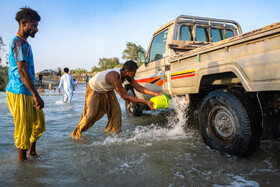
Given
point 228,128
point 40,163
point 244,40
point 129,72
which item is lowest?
point 40,163

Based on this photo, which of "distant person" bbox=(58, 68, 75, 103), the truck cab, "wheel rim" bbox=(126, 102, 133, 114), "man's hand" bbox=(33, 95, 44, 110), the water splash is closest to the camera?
"man's hand" bbox=(33, 95, 44, 110)

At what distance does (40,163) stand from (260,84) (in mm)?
2823

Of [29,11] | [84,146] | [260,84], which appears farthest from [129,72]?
[260,84]

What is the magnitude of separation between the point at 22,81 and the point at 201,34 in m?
3.85

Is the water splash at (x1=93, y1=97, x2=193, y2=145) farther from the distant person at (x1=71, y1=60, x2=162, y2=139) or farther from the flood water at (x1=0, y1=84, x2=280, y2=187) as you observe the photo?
the distant person at (x1=71, y1=60, x2=162, y2=139)

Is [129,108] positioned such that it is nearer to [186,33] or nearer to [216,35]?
[186,33]

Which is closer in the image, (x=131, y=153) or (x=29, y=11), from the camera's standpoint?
(x=29, y=11)

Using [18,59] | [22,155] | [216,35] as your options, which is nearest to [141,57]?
[216,35]

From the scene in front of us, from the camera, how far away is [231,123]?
279cm

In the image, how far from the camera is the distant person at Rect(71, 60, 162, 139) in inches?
142

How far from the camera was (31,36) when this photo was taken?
281cm

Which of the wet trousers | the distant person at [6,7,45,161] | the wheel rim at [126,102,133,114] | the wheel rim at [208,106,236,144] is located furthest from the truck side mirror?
the distant person at [6,7,45,161]

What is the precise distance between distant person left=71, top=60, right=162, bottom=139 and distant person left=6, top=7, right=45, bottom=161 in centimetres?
126

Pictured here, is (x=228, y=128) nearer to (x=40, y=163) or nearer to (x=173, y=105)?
(x=173, y=105)
